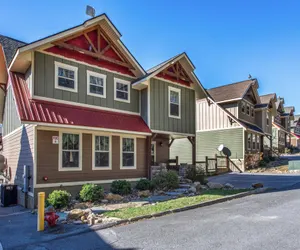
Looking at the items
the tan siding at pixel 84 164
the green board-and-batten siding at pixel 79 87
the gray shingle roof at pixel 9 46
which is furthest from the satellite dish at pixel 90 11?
the tan siding at pixel 84 164

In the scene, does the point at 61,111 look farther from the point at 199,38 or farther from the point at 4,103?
the point at 199,38

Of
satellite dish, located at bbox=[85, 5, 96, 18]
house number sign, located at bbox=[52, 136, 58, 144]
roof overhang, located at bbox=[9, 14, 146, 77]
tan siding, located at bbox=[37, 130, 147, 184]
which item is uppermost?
satellite dish, located at bbox=[85, 5, 96, 18]

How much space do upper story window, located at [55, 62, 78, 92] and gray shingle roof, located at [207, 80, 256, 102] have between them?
16.8m

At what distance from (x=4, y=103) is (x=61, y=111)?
6.64 meters

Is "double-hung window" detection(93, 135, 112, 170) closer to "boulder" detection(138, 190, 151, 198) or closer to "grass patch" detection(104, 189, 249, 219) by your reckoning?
"boulder" detection(138, 190, 151, 198)

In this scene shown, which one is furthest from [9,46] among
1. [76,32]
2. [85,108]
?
[85,108]

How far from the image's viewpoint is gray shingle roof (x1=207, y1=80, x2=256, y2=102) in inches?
967

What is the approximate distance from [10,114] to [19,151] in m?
2.94

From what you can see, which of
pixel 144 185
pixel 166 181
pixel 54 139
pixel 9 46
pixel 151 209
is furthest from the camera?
pixel 9 46

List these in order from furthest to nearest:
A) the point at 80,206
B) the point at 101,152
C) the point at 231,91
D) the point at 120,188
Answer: the point at 231,91
the point at 101,152
the point at 120,188
the point at 80,206

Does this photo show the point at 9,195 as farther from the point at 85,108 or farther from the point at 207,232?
the point at 207,232

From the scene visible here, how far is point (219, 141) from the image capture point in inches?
938

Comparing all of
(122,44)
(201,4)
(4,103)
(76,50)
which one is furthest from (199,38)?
(4,103)

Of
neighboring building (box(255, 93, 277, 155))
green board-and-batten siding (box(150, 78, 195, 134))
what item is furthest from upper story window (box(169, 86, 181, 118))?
neighboring building (box(255, 93, 277, 155))
